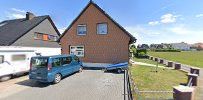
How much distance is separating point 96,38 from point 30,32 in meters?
10.1

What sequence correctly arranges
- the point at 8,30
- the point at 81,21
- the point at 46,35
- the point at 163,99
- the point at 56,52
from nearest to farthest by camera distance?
the point at 163,99 → the point at 81,21 → the point at 56,52 → the point at 8,30 → the point at 46,35

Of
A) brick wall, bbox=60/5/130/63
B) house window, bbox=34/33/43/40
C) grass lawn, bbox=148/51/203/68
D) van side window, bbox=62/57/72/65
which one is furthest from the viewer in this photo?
grass lawn, bbox=148/51/203/68

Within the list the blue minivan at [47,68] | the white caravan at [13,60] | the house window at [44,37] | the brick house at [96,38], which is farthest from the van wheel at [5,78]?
the house window at [44,37]

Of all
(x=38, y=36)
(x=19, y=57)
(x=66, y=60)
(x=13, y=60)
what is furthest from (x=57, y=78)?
(x=38, y=36)

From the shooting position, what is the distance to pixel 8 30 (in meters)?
Result: 25.9

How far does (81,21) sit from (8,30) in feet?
39.2

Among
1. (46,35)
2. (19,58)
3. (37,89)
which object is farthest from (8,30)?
(37,89)

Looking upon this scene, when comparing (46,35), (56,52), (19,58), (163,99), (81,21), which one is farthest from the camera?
(46,35)

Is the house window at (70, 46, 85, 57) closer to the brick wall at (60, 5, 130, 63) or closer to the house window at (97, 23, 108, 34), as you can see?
the brick wall at (60, 5, 130, 63)

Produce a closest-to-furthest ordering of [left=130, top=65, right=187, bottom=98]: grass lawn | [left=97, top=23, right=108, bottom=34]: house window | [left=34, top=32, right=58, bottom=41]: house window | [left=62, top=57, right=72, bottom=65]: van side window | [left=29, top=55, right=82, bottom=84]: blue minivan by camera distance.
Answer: [left=130, top=65, right=187, bottom=98]: grass lawn < [left=29, top=55, right=82, bottom=84]: blue minivan < [left=62, top=57, right=72, bottom=65]: van side window < [left=97, top=23, right=108, bottom=34]: house window < [left=34, top=32, right=58, bottom=41]: house window

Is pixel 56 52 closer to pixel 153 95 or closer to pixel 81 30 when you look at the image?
pixel 81 30

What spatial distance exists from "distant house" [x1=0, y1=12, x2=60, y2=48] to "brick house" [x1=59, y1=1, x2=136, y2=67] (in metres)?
5.45

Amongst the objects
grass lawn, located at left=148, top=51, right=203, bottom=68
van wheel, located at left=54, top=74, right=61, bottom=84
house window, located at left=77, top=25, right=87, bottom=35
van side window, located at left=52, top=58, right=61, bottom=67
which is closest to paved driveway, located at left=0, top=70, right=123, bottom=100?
van wheel, located at left=54, top=74, right=61, bottom=84

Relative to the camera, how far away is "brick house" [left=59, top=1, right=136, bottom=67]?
19.6 m
